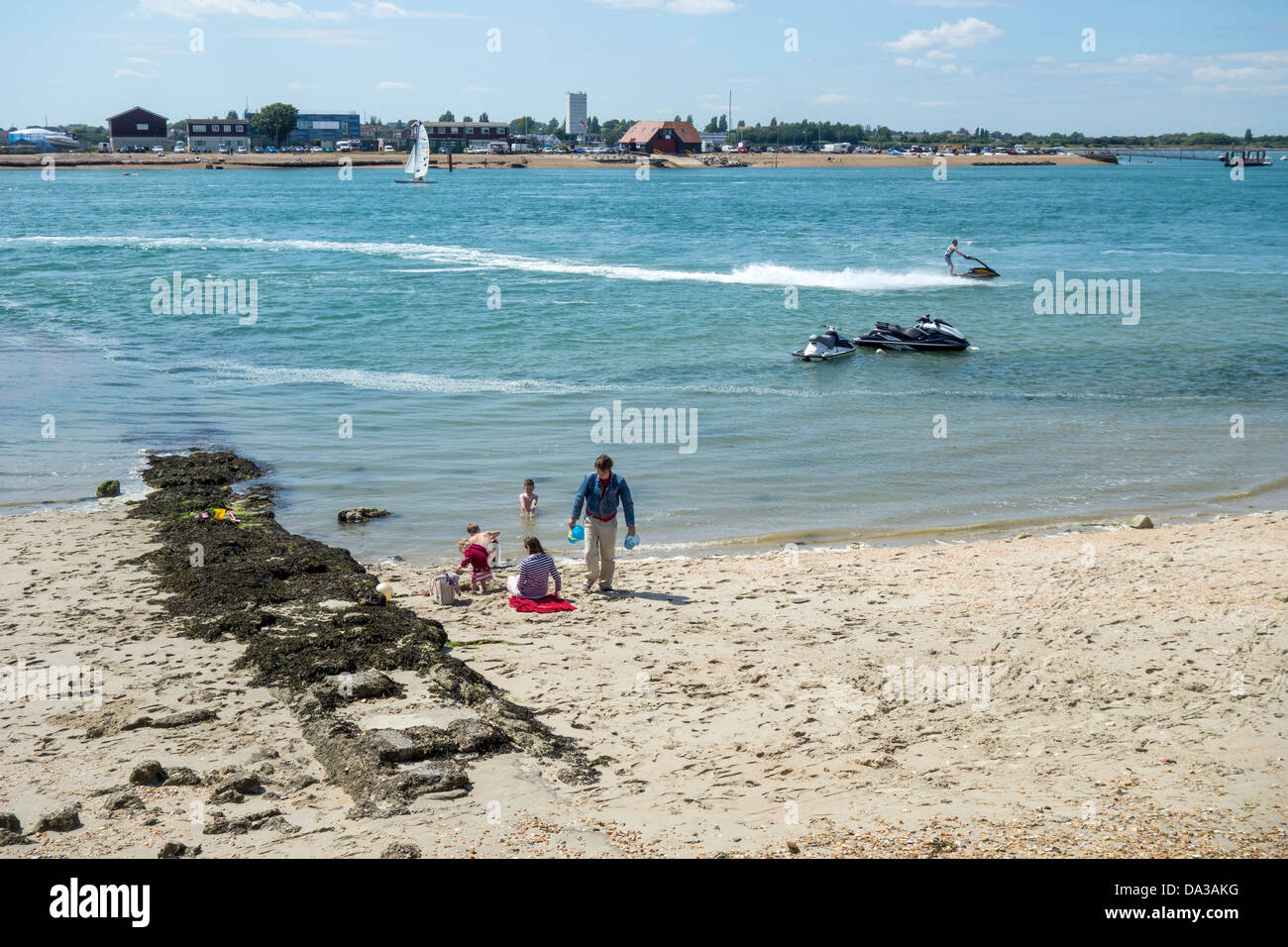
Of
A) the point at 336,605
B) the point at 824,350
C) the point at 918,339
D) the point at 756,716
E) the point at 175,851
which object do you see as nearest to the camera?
the point at 175,851

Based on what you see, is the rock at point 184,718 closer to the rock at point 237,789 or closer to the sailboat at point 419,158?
the rock at point 237,789

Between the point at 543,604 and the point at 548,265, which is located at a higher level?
the point at 548,265

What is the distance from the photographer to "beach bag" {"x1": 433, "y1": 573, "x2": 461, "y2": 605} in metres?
12.3

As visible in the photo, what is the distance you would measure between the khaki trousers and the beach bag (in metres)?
1.62

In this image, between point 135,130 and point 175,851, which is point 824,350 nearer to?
point 175,851

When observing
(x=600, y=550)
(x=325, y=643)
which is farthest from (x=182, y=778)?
(x=600, y=550)

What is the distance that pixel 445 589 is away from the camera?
12344 mm

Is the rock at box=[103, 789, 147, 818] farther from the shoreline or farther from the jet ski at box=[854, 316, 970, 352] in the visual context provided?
the jet ski at box=[854, 316, 970, 352]

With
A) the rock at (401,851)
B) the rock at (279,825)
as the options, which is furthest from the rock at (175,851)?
the rock at (401,851)

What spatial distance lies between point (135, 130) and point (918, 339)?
675 ft

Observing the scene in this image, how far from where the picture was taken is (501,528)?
15812 millimetres

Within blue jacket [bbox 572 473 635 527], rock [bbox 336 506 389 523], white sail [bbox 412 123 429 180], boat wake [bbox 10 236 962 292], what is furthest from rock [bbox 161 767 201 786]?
white sail [bbox 412 123 429 180]

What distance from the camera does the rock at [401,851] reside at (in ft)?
21.0
